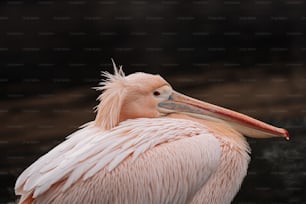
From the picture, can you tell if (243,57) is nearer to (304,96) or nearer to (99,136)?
(304,96)

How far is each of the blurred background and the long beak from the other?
569 millimetres

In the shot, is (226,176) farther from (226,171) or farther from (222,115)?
(222,115)

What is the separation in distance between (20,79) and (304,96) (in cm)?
119

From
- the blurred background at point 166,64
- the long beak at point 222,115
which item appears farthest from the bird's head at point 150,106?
the blurred background at point 166,64

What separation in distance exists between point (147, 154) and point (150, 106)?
306 mm

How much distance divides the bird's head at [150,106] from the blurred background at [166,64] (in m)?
0.57

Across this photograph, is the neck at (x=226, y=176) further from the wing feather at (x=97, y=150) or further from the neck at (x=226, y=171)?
the wing feather at (x=97, y=150)

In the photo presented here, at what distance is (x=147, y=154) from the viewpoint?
2.28 meters

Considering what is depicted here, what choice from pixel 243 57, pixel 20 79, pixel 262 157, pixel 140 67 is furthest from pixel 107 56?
pixel 262 157

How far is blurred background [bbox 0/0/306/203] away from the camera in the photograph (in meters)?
3.12

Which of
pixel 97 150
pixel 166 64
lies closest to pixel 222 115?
pixel 97 150

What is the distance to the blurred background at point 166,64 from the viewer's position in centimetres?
312

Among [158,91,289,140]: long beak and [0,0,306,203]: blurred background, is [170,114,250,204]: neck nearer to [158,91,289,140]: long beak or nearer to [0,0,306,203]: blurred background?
[158,91,289,140]: long beak

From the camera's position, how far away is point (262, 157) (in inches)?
126
